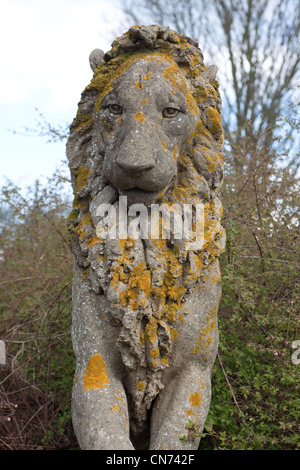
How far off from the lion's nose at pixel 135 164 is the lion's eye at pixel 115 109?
0.29m

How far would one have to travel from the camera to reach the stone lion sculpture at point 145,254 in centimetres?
217

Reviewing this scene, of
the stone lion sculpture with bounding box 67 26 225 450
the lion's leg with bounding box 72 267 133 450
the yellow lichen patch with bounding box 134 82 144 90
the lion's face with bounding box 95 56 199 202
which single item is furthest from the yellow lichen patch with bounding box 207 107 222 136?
the lion's leg with bounding box 72 267 133 450

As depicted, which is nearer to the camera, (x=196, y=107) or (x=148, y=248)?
(x=148, y=248)

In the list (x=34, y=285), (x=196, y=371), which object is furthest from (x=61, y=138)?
(x=196, y=371)

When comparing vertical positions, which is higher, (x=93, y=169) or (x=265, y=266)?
(x=93, y=169)

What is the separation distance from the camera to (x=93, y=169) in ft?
8.08

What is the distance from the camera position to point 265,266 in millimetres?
3549

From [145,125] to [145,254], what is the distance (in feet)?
1.90

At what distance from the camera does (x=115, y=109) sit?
2.36 metres

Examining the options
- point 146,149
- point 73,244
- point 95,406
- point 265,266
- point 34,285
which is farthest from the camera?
point 34,285

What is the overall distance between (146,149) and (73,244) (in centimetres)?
60

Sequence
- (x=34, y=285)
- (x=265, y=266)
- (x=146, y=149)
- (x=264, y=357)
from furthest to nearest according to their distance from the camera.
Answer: (x=34, y=285) → (x=265, y=266) → (x=264, y=357) → (x=146, y=149)

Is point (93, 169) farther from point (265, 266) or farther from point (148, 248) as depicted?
point (265, 266)

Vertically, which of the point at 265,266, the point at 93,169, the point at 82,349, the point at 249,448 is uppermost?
the point at 93,169
